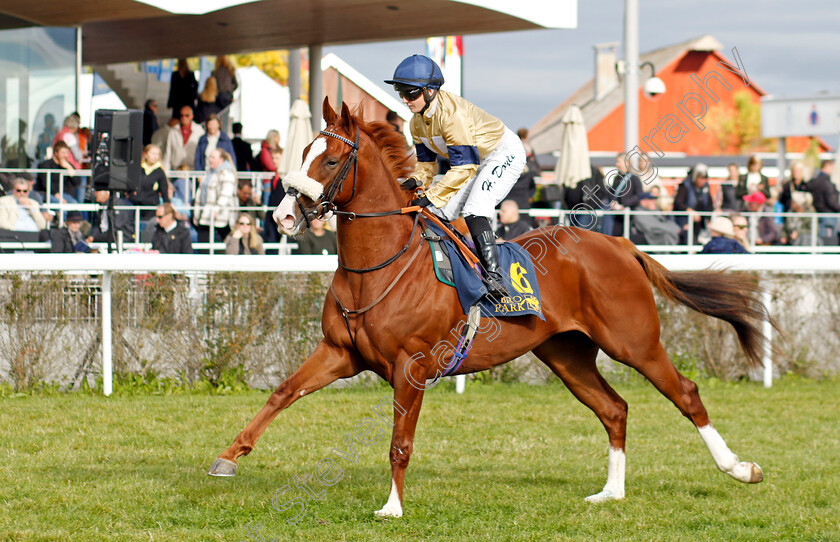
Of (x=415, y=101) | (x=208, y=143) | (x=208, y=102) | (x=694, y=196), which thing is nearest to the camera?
(x=415, y=101)

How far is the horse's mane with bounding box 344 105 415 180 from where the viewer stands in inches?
185

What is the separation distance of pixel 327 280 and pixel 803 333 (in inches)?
165

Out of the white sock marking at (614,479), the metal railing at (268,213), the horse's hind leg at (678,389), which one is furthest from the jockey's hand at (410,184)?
the metal railing at (268,213)

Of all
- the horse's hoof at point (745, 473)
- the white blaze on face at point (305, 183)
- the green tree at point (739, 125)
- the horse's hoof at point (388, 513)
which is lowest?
the horse's hoof at point (388, 513)

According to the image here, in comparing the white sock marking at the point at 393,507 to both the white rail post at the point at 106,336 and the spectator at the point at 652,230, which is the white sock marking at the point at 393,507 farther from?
the spectator at the point at 652,230

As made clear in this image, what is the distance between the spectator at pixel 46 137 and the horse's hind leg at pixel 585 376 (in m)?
9.38

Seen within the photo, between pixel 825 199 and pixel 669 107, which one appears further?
pixel 669 107

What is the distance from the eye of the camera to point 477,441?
20.9 feet

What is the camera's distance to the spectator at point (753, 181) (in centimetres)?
1357

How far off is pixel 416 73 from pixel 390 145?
14.9 inches

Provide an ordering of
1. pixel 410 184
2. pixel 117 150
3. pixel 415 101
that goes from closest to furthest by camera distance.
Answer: pixel 415 101
pixel 410 184
pixel 117 150

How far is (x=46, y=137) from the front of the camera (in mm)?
12945

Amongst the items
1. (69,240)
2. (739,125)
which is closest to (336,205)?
(69,240)

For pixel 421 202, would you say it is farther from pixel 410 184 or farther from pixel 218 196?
pixel 218 196
